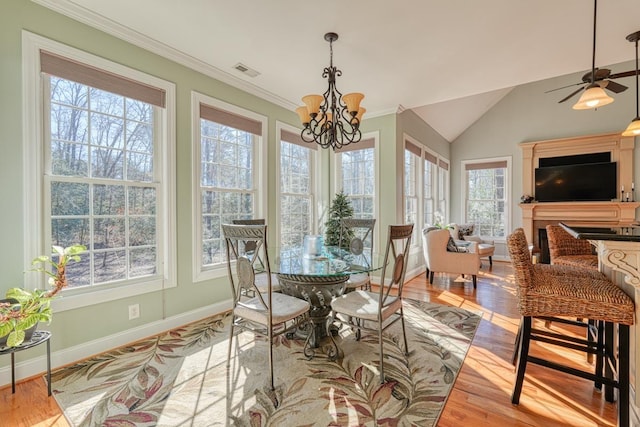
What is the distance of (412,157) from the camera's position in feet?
18.0

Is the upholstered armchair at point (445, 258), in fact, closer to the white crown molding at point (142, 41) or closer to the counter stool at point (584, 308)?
the counter stool at point (584, 308)

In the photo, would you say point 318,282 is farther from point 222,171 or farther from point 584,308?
point 222,171

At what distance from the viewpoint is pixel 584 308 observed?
1562mm

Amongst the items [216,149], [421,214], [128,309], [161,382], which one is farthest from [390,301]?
[421,214]

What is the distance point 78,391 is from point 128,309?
762 mm

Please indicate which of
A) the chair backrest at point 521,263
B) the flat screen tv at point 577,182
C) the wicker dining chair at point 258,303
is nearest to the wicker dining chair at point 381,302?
the wicker dining chair at point 258,303

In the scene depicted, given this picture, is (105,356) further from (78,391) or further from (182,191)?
(182,191)

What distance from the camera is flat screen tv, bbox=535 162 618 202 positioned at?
5609mm

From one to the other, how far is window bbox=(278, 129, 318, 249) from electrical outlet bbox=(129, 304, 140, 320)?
6.42 ft

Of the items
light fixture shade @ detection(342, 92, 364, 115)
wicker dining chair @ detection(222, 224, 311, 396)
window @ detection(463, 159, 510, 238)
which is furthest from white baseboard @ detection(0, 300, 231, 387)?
window @ detection(463, 159, 510, 238)

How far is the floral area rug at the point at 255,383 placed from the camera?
171 cm

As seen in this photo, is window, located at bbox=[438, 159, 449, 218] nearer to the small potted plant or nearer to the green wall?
the green wall

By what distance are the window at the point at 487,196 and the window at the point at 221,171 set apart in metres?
5.73

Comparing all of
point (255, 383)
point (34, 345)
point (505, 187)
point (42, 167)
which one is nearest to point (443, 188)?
point (505, 187)
